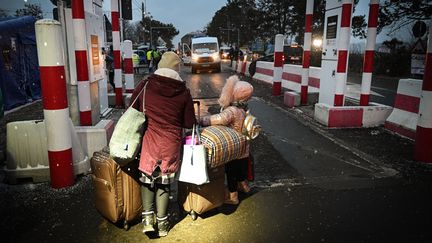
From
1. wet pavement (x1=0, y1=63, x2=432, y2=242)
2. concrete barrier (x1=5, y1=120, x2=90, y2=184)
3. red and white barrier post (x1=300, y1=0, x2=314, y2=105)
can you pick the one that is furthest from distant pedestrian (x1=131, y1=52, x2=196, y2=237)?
red and white barrier post (x1=300, y1=0, x2=314, y2=105)

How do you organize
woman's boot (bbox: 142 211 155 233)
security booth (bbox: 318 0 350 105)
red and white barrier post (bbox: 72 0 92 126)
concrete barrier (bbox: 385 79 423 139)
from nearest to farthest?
woman's boot (bbox: 142 211 155 233), red and white barrier post (bbox: 72 0 92 126), concrete barrier (bbox: 385 79 423 139), security booth (bbox: 318 0 350 105)

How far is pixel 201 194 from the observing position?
11.7 ft

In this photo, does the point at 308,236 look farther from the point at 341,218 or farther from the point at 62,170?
the point at 62,170

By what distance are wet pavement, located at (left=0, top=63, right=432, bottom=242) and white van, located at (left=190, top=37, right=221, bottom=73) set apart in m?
22.1

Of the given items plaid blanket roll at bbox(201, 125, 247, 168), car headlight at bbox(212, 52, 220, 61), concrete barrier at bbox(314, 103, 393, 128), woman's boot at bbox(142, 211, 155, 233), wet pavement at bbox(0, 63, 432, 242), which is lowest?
wet pavement at bbox(0, 63, 432, 242)

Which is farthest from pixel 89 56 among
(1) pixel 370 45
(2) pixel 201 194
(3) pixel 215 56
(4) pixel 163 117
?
(3) pixel 215 56

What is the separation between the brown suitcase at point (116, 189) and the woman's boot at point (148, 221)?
159mm

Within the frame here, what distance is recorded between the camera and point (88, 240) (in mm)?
3246

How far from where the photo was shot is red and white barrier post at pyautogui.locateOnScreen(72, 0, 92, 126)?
17.4 feet

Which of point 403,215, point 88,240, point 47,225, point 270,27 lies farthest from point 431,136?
point 270,27

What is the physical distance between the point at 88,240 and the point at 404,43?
29.0 meters

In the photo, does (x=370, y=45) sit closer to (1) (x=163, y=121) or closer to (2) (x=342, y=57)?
(2) (x=342, y=57)

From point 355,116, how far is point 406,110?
0.98m

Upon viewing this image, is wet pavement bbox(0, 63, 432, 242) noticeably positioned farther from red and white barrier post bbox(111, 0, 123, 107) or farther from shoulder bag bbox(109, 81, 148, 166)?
red and white barrier post bbox(111, 0, 123, 107)
